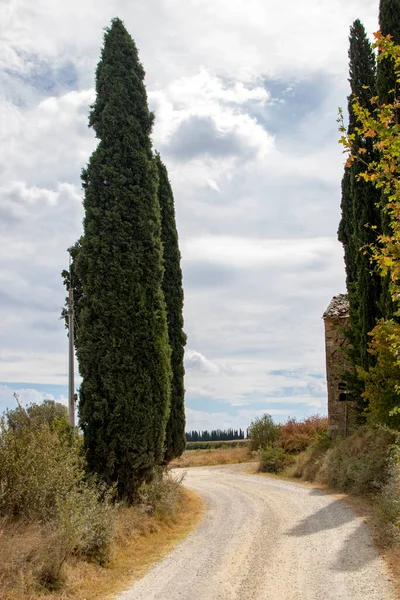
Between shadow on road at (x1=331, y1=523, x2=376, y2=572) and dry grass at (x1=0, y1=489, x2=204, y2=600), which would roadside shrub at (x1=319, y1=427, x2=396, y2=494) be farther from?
dry grass at (x1=0, y1=489, x2=204, y2=600)

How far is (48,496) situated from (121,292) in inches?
191

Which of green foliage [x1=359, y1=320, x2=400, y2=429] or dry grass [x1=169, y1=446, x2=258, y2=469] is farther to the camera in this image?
dry grass [x1=169, y1=446, x2=258, y2=469]

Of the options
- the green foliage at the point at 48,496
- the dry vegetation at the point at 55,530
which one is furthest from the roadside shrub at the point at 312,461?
the green foliage at the point at 48,496

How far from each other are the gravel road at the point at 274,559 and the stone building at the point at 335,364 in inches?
397

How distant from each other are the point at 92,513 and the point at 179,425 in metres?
9.01

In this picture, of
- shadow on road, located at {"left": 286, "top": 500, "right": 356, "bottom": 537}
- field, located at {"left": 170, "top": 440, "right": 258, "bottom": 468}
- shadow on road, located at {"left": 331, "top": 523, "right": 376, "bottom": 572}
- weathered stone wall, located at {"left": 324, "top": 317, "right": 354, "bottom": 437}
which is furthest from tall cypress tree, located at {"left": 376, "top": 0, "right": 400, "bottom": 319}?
field, located at {"left": 170, "top": 440, "right": 258, "bottom": 468}

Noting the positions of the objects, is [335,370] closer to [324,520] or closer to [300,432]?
[300,432]

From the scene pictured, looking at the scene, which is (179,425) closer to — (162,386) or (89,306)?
(162,386)

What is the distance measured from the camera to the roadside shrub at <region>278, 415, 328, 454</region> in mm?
30547

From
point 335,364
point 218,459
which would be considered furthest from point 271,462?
point 218,459

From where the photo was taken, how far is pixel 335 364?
2672 centimetres

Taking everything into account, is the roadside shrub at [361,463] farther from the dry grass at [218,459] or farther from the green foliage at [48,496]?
the dry grass at [218,459]

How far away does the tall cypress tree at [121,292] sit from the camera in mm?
12219

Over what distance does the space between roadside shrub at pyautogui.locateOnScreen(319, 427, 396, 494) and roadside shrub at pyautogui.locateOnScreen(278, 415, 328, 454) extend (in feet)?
28.9
